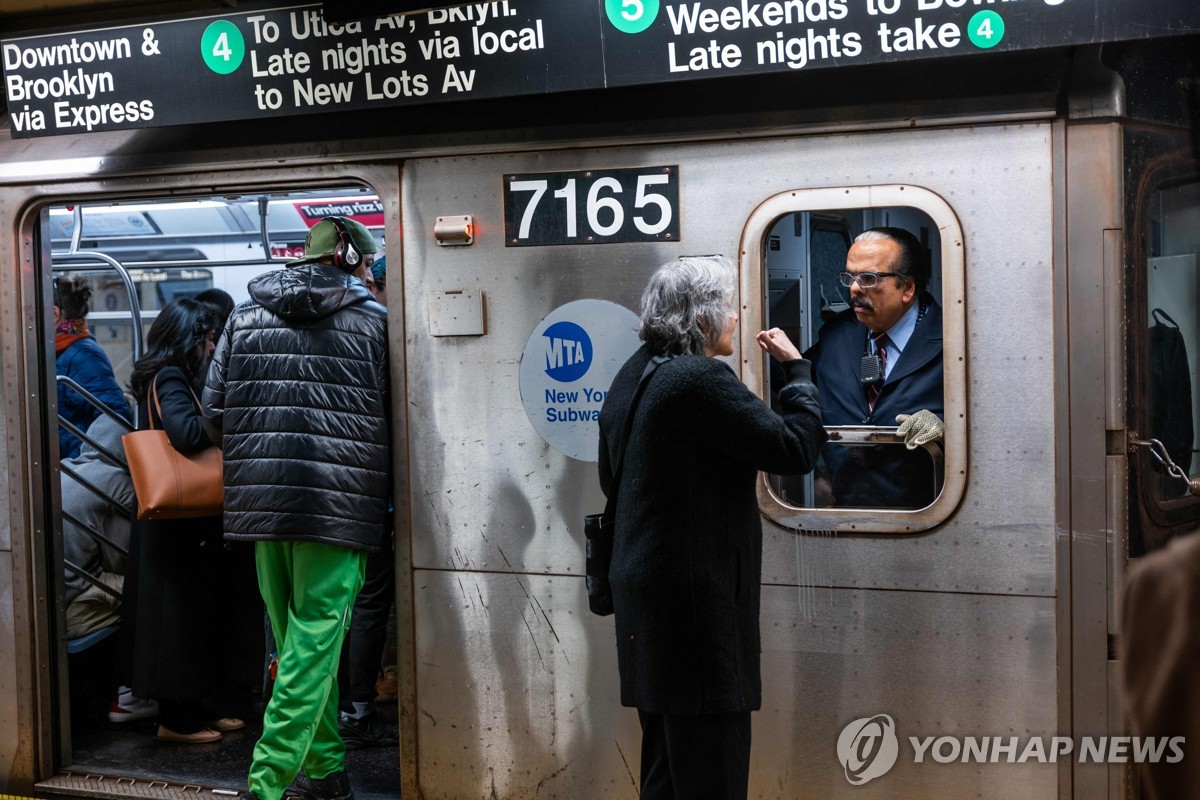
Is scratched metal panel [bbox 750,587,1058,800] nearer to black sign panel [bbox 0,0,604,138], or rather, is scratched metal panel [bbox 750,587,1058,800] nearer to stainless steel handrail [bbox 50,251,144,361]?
black sign panel [bbox 0,0,604,138]

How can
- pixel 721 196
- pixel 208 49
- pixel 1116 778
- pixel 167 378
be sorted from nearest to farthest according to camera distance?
pixel 1116 778, pixel 721 196, pixel 208 49, pixel 167 378

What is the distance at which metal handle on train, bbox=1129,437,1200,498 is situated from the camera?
10.6 ft

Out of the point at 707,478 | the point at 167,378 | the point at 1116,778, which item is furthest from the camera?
the point at 167,378

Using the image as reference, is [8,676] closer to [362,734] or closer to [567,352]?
[362,734]

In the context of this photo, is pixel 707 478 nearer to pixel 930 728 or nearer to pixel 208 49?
pixel 930 728

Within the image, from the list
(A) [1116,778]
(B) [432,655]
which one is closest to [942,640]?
(A) [1116,778]

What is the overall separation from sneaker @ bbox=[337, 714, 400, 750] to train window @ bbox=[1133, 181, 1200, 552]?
295cm

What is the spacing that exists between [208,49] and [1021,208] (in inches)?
98.0

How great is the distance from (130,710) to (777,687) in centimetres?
301

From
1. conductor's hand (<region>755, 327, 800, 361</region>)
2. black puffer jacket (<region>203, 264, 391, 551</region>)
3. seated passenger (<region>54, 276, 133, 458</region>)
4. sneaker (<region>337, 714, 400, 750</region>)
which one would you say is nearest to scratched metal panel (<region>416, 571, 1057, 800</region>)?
black puffer jacket (<region>203, 264, 391, 551</region>)

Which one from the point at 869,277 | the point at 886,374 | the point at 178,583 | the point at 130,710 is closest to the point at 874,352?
the point at 886,374

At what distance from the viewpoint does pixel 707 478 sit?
112 inches

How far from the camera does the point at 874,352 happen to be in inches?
138

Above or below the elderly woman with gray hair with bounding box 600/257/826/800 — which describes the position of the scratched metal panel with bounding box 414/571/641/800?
below
